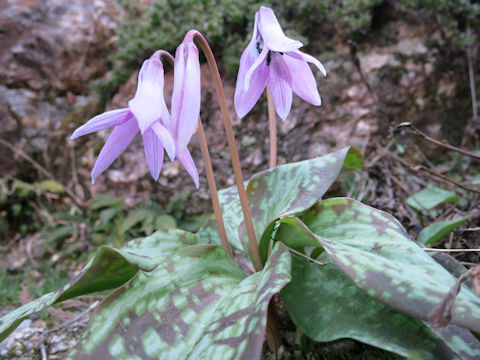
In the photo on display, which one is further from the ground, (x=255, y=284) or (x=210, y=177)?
(x=210, y=177)

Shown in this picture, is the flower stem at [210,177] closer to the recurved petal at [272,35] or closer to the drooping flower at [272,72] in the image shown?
the drooping flower at [272,72]

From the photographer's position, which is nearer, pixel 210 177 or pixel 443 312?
pixel 443 312

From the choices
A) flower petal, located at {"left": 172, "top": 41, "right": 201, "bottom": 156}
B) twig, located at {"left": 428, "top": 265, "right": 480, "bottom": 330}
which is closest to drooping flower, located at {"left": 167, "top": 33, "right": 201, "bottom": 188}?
flower petal, located at {"left": 172, "top": 41, "right": 201, "bottom": 156}

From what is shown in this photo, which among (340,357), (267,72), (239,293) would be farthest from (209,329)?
(267,72)

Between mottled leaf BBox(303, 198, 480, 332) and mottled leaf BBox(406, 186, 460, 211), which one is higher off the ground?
mottled leaf BBox(303, 198, 480, 332)

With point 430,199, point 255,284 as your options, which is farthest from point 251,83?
point 430,199

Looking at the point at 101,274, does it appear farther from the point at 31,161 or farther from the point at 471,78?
the point at 31,161

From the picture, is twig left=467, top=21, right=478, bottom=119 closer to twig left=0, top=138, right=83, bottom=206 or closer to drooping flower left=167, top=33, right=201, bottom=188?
drooping flower left=167, top=33, right=201, bottom=188
